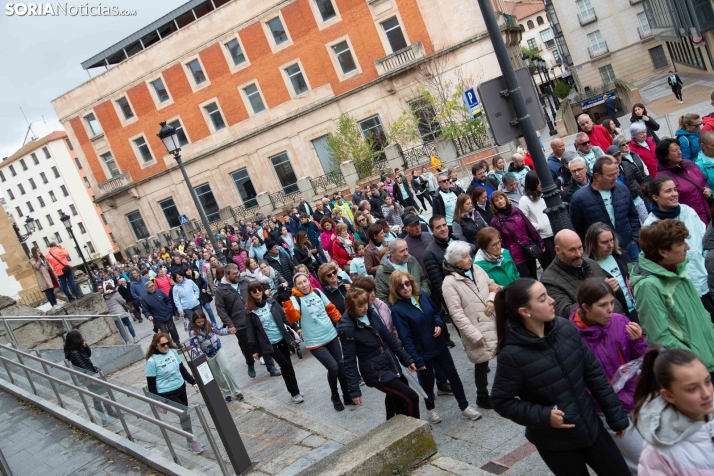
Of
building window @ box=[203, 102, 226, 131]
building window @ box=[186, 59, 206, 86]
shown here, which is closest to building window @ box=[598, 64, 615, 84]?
building window @ box=[203, 102, 226, 131]

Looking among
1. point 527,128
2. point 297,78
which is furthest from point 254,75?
point 527,128

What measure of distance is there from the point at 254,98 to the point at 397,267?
1379 inches

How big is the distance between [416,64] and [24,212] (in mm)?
Answer: 80916

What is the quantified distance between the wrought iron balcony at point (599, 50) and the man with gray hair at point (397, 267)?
59432 millimetres

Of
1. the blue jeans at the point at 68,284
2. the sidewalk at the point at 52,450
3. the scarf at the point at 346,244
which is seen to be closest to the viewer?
the sidewalk at the point at 52,450

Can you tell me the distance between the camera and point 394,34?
36.8 metres

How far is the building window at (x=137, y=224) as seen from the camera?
47.6 metres

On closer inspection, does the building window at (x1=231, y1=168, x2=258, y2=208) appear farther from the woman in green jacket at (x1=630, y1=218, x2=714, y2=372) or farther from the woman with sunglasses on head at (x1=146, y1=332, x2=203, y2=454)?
the woman in green jacket at (x1=630, y1=218, x2=714, y2=372)

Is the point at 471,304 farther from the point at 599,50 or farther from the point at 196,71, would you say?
the point at 599,50

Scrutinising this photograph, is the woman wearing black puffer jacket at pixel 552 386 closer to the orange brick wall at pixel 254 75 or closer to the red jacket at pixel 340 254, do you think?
the red jacket at pixel 340 254

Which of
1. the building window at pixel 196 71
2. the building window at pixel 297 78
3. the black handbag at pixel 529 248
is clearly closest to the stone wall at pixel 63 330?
the black handbag at pixel 529 248

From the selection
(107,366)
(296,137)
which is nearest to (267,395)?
(107,366)

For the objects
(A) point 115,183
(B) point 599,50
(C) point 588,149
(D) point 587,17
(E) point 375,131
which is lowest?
(C) point 588,149

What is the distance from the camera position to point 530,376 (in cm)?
406
